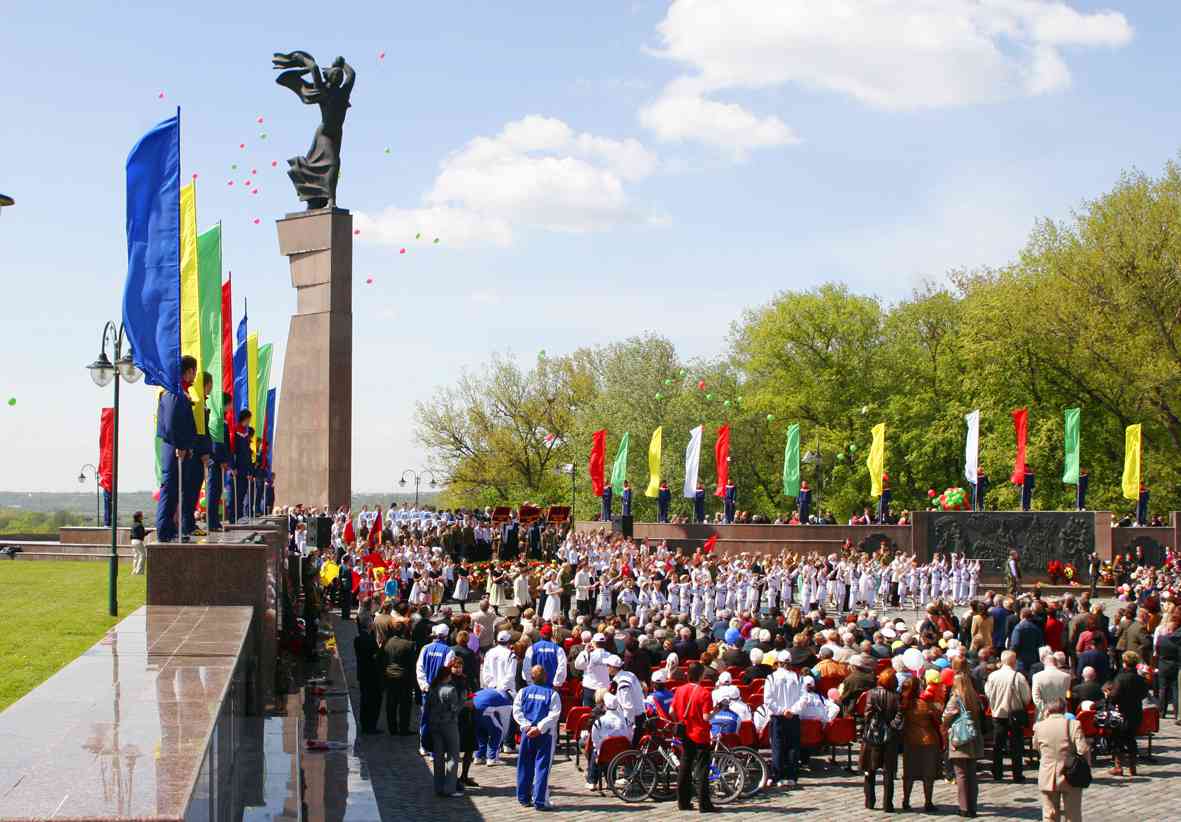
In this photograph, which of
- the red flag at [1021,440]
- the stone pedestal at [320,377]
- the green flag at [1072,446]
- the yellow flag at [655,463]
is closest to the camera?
the green flag at [1072,446]

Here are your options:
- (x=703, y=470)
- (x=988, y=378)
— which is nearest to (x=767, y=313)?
(x=703, y=470)

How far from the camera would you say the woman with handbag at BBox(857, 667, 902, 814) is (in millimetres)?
13758

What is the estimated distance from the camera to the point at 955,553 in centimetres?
4019

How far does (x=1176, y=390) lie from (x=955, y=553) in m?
12.4

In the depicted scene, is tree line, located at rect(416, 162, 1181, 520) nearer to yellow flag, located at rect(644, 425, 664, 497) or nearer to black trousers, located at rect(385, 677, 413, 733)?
yellow flag, located at rect(644, 425, 664, 497)

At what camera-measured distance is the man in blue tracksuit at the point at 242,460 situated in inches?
812

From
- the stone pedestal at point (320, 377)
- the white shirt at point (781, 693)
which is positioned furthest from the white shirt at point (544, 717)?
the stone pedestal at point (320, 377)

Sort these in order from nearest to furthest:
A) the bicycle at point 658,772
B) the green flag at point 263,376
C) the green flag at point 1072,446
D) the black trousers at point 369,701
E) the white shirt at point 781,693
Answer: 1. the bicycle at point 658,772
2. the white shirt at point 781,693
3. the black trousers at point 369,701
4. the green flag at point 263,376
5. the green flag at point 1072,446

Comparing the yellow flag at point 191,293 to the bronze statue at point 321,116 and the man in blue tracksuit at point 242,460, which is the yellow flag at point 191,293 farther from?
the bronze statue at point 321,116

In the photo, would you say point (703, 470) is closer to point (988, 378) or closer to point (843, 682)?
point (988, 378)

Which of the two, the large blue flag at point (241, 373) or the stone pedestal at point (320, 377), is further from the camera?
the stone pedestal at point (320, 377)

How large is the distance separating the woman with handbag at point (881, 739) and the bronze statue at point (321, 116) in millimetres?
36854

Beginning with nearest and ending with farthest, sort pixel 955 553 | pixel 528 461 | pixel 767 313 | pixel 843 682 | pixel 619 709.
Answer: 1. pixel 619 709
2. pixel 843 682
3. pixel 955 553
4. pixel 767 313
5. pixel 528 461

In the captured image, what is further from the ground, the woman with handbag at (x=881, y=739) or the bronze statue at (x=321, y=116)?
the bronze statue at (x=321, y=116)
